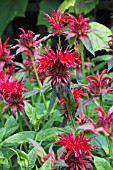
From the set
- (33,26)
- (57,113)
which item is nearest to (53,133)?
(57,113)

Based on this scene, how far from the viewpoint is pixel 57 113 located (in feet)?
3.94

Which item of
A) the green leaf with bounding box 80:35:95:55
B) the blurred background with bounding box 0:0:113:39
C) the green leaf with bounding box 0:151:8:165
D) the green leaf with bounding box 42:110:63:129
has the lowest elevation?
the green leaf with bounding box 0:151:8:165

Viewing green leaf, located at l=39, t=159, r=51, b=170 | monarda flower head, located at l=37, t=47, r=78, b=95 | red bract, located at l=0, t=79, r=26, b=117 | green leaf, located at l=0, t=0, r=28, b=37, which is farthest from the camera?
green leaf, located at l=0, t=0, r=28, b=37

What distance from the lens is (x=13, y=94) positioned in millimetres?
1064

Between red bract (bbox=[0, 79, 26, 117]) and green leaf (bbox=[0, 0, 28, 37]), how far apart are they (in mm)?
1667

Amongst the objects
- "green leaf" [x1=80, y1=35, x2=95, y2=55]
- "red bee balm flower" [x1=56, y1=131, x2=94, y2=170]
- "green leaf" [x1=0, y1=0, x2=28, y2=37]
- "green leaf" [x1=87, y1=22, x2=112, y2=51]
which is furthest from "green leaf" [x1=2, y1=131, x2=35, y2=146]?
"green leaf" [x1=0, y1=0, x2=28, y2=37]

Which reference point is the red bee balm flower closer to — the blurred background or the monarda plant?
the monarda plant

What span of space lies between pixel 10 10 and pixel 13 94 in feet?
5.92

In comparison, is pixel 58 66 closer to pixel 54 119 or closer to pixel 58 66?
pixel 58 66

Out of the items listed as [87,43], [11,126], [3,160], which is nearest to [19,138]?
[3,160]

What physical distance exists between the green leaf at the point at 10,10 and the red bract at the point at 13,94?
167 cm

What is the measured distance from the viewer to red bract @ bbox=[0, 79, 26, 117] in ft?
3.49

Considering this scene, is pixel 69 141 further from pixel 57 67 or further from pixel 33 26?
pixel 33 26

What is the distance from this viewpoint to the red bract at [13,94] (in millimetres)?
1064
